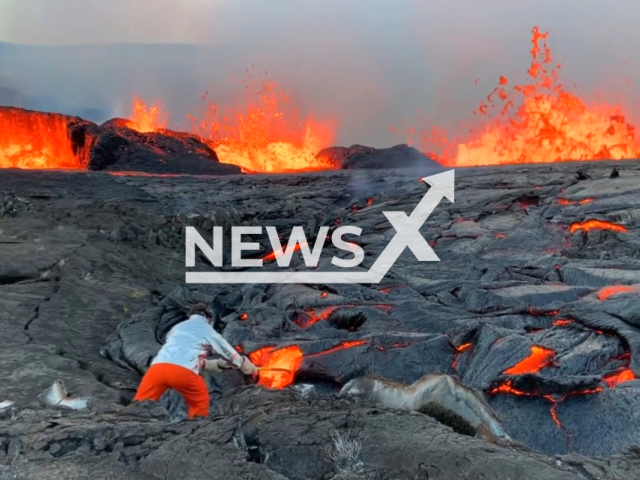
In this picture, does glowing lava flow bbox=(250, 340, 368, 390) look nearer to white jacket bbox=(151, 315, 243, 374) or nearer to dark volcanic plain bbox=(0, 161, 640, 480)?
dark volcanic plain bbox=(0, 161, 640, 480)

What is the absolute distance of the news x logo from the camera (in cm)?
893

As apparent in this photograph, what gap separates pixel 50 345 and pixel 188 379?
97.4 inches

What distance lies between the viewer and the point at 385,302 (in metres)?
7.51

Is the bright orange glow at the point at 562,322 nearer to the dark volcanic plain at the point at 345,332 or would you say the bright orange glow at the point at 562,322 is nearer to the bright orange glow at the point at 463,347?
the dark volcanic plain at the point at 345,332

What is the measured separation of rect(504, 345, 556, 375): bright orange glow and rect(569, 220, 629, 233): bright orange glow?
4.66 meters

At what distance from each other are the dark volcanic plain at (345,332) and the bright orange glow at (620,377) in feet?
0.17

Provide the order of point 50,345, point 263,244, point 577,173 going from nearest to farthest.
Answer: point 50,345, point 263,244, point 577,173

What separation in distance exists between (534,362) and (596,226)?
5.06 meters

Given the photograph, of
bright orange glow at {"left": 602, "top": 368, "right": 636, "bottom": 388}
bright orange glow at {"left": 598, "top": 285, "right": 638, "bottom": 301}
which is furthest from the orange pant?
bright orange glow at {"left": 598, "top": 285, "right": 638, "bottom": 301}

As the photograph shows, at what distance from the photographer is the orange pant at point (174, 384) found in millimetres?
4734

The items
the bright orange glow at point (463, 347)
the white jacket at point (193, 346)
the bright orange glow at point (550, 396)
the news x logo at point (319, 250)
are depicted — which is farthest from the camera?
the news x logo at point (319, 250)

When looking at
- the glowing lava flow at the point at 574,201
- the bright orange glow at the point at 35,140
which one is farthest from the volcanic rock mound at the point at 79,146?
the glowing lava flow at the point at 574,201

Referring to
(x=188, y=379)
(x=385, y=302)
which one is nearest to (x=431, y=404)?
(x=188, y=379)

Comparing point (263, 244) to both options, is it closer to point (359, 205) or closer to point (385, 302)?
point (359, 205)
